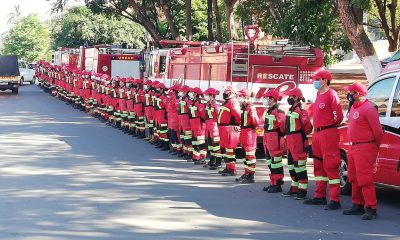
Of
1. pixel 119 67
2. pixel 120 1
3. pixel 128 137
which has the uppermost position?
pixel 120 1

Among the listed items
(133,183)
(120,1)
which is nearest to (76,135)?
(133,183)

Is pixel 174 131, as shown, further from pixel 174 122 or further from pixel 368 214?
pixel 368 214

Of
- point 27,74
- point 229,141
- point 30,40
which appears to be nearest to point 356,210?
point 229,141

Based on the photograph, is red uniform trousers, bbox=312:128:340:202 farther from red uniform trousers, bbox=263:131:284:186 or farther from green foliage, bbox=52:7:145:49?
green foliage, bbox=52:7:145:49

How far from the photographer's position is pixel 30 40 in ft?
249

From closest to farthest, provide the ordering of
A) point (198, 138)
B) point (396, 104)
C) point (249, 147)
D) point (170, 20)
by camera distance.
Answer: point (396, 104) < point (249, 147) < point (198, 138) < point (170, 20)

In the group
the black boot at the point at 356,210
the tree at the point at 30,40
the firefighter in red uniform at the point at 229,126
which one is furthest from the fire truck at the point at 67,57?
the tree at the point at 30,40

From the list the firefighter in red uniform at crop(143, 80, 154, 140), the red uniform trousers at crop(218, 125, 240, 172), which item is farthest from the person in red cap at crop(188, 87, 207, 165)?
the firefighter in red uniform at crop(143, 80, 154, 140)

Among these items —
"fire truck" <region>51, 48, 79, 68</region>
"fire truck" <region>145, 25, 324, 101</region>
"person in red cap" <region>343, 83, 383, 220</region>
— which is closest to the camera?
"person in red cap" <region>343, 83, 383, 220</region>

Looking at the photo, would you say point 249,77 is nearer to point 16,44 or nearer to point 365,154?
point 365,154

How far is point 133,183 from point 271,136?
2.44 metres

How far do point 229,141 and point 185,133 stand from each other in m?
2.36

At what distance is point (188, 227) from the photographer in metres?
8.02

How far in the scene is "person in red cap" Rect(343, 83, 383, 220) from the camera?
834 centimetres
